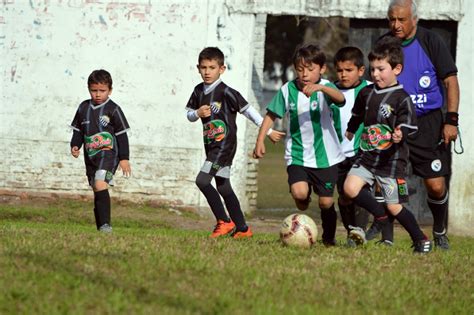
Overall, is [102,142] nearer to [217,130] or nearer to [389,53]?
[217,130]

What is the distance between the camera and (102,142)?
1129 centimetres

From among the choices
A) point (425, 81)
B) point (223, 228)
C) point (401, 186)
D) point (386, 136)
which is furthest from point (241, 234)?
point (425, 81)

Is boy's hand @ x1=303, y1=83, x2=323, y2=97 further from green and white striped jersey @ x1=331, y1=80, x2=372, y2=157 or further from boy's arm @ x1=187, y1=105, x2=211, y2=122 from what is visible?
boy's arm @ x1=187, y1=105, x2=211, y2=122

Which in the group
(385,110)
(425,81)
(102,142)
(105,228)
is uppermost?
(425,81)

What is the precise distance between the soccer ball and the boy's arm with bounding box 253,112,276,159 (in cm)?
64

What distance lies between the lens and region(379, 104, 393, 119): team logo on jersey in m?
9.22

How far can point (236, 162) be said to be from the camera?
16.3 metres

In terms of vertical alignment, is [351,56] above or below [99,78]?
above

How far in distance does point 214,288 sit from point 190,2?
969 cm

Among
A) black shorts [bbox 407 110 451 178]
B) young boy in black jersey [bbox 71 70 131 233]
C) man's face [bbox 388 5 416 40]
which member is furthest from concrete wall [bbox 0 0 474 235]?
man's face [bbox 388 5 416 40]

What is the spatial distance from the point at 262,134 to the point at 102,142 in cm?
214

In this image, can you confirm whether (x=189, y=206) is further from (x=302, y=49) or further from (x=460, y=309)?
(x=460, y=309)

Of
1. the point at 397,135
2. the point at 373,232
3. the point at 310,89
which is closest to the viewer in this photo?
the point at 397,135

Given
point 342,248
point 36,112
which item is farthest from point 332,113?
point 36,112
